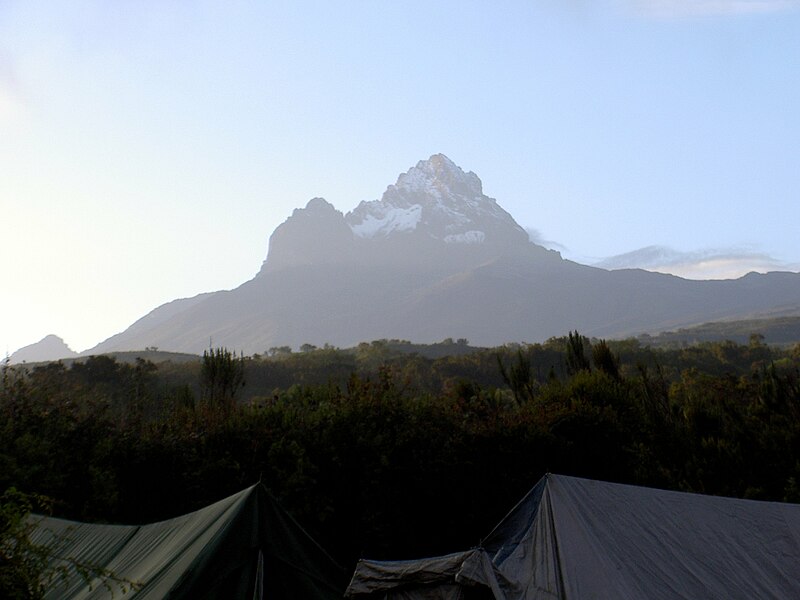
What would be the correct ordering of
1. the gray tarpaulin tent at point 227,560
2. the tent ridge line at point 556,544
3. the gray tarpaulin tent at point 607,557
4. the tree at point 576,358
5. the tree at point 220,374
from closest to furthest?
the gray tarpaulin tent at point 227,560, the tent ridge line at point 556,544, the gray tarpaulin tent at point 607,557, the tree at point 220,374, the tree at point 576,358

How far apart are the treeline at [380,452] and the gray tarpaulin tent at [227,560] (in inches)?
83.8

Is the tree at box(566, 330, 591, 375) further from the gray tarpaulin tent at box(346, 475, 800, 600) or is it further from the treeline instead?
the gray tarpaulin tent at box(346, 475, 800, 600)

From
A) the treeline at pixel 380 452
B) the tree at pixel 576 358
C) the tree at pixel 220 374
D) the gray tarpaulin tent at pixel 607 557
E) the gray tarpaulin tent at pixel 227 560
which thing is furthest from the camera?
the tree at pixel 576 358

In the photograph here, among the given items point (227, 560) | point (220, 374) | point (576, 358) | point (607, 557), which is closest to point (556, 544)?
→ point (607, 557)

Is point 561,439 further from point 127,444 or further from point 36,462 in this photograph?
point 36,462

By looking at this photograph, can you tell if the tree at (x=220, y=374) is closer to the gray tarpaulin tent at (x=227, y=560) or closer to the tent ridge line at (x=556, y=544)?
the gray tarpaulin tent at (x=227, y=560)

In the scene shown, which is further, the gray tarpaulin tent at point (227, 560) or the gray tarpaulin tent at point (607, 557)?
the gray tarpaulin tent at point (607, 557)

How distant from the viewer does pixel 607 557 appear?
682cm

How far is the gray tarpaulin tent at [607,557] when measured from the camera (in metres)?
6.65

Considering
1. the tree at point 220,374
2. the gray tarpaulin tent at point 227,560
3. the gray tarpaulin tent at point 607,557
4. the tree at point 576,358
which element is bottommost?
the gray tarpaulin tent at point 607,557

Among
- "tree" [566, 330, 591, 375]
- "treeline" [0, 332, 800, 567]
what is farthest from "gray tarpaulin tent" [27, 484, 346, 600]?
"tree" [566, 330, 591, 375]

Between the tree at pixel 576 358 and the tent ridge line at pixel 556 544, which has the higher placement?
the tree at pixel 576 358

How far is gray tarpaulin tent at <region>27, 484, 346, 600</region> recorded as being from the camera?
6.04 m

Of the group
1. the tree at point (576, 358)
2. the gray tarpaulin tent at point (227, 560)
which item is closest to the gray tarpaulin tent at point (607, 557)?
the gray tarpaulin tent at point (227, 560)
